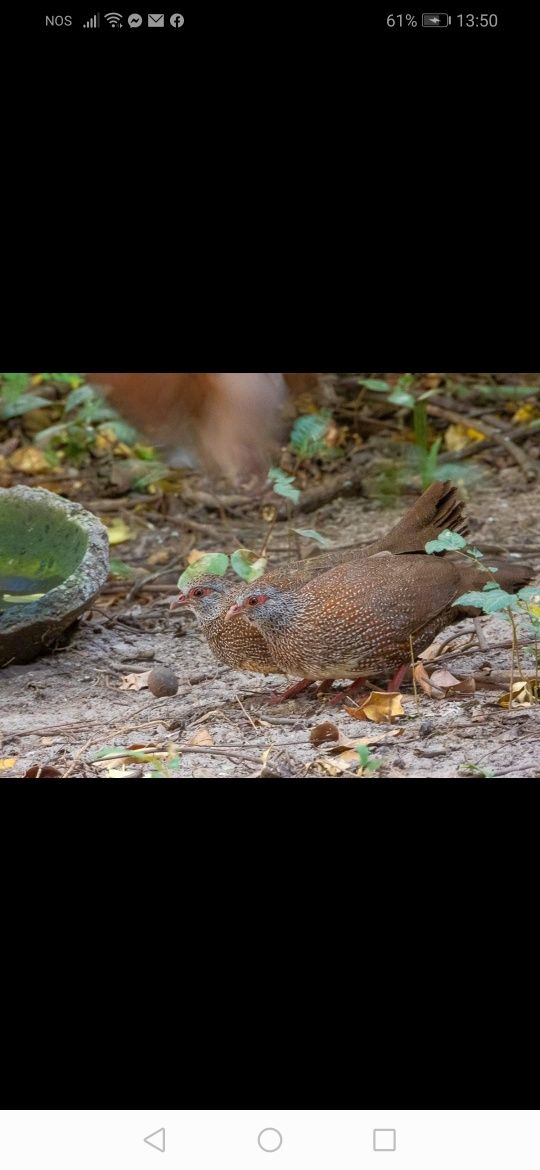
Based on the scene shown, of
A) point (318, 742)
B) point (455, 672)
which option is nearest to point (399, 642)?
point (455, 672)

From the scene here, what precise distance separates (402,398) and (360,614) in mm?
1496

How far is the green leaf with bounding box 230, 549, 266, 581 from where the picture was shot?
3.16 m

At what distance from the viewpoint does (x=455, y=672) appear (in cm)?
282

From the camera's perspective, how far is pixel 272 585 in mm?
2934

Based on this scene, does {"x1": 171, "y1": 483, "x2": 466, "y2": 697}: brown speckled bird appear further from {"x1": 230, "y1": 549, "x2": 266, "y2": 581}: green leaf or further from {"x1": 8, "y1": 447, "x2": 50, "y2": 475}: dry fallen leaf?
{"x1": 8, "y1": 447, "x2": 50, "y2": 475}: dry fallen leaf

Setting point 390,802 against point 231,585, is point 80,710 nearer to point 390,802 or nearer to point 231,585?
point 231,585

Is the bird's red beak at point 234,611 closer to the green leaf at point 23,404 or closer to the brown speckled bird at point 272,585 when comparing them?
the brown speckled bird at point 272,585

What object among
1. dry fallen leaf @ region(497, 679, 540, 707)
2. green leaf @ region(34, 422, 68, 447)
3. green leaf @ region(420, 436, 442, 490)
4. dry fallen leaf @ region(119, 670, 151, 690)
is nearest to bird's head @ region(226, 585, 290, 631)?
dry fallen leaf @ region(119, 670, 151, 690)

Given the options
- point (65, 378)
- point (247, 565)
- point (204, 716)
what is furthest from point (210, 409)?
point (65, 378)

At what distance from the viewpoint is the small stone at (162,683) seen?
9.45 ft

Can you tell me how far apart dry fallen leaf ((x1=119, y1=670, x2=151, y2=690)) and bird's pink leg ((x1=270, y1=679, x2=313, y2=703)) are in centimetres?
29
